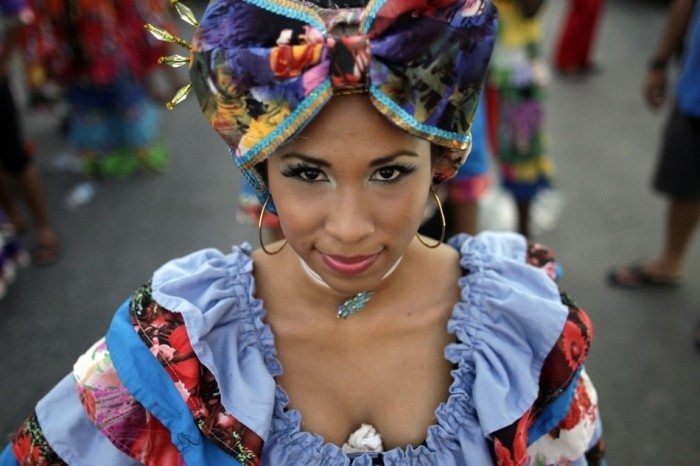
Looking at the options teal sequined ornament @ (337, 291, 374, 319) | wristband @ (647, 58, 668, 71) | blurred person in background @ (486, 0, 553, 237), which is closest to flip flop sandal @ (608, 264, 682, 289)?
blurred person in background @ (486, 0, 553, 237)

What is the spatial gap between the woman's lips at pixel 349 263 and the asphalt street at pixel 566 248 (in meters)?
1.34

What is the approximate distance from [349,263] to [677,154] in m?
2.63

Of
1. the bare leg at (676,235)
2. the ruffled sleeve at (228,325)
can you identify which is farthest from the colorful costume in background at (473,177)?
the ruffled sleeve at (228,325)

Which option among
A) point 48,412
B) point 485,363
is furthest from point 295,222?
point 48,412

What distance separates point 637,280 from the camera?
3646 millimetres

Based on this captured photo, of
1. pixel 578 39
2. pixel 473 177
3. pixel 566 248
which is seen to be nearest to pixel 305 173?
pixel 473 177

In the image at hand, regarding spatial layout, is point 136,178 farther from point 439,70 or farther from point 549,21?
point 549,21

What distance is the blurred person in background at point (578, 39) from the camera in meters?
6.54

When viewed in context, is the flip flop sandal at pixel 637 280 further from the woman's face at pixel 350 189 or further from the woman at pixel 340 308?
the woman's face at pixel 350 189

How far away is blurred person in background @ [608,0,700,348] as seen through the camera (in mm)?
3059

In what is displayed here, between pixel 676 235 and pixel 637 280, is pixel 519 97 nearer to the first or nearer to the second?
pixel 676 235

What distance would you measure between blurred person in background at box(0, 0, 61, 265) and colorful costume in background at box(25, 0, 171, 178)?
0.70 meters

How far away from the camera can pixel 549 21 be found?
8453mm

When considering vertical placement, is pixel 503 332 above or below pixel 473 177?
above
